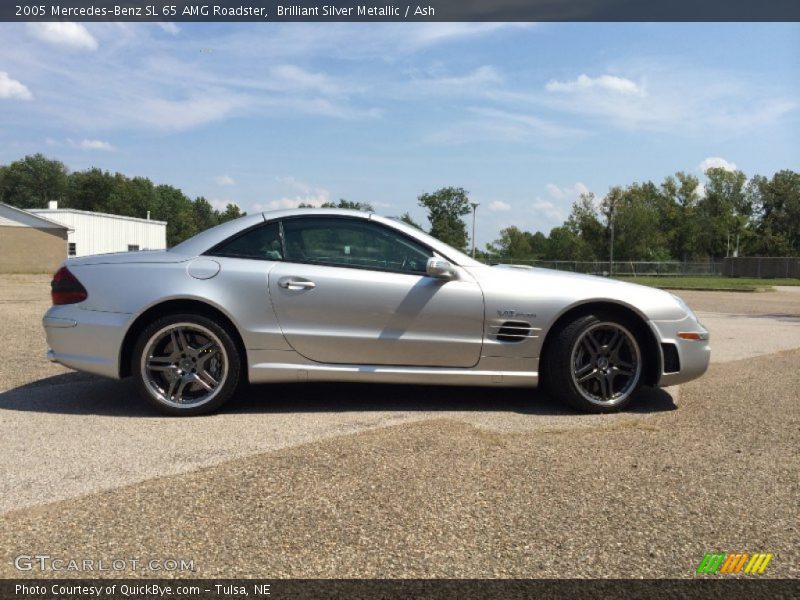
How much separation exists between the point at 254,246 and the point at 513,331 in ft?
6.29

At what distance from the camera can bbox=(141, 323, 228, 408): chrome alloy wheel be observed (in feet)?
14.9

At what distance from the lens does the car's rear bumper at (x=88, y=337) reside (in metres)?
4.59

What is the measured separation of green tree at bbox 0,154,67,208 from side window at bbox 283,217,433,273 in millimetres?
104749

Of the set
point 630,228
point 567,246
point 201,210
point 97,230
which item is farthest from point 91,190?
point 630,228

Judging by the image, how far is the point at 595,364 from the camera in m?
4.76

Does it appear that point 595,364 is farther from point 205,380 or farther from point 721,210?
point 721,210

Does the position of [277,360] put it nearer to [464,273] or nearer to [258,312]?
[258,312]

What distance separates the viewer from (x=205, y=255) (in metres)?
4.74

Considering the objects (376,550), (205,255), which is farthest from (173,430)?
(376,550)

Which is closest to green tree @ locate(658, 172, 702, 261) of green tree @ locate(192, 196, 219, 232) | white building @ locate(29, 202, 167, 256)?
white building @ locate(29, 202, 167, 256)

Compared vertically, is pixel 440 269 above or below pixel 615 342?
above

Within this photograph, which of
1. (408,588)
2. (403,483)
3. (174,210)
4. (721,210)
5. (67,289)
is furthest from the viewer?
(174,210)

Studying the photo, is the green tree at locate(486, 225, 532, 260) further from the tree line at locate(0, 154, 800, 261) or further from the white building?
the white building

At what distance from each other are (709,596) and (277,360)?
3.10 metres
